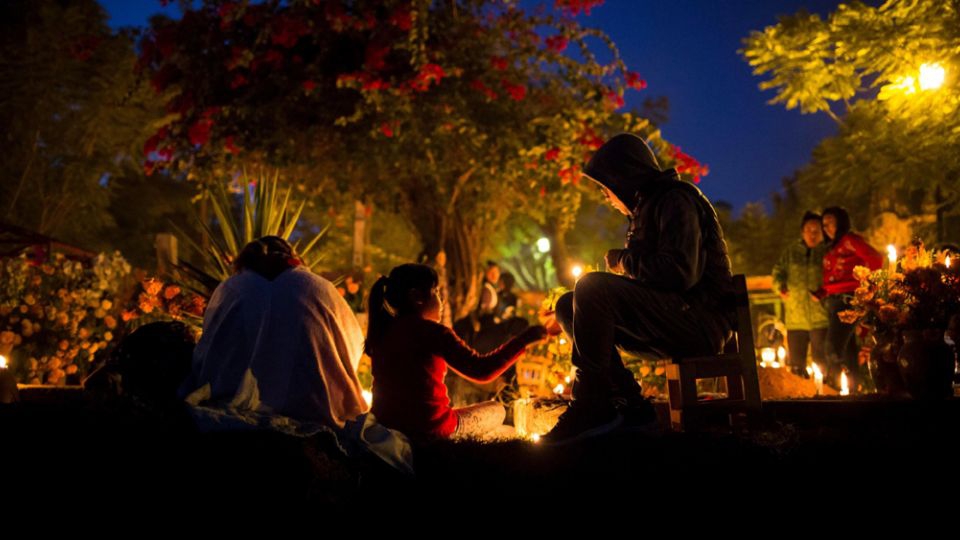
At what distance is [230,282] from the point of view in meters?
3.99

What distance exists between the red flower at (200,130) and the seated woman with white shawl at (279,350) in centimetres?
453

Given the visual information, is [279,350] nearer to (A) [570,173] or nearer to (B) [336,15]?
(B) [336,15]

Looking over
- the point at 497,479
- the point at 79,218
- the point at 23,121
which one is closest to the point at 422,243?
the point at 497,479

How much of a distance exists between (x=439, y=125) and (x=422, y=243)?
95.6 inches

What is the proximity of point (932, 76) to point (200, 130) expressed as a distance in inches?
290

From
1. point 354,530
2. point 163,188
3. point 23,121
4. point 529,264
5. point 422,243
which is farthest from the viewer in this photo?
point 529,264

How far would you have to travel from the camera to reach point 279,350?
3.84 meters

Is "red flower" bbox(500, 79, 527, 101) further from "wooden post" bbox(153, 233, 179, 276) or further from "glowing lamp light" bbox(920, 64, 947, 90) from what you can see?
"wooden post" bbox(153, 233, 179, 276)

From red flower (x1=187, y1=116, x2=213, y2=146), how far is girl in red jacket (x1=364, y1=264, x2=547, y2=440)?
4649 mm

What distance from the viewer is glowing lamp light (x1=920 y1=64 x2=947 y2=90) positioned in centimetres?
760

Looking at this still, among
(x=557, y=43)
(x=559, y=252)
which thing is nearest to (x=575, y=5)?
(x=557, y=43)

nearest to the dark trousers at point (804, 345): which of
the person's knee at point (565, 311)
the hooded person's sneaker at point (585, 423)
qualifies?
the person's knee at point (565, 311)

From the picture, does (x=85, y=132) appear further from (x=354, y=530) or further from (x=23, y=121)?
(x=354, y=530)

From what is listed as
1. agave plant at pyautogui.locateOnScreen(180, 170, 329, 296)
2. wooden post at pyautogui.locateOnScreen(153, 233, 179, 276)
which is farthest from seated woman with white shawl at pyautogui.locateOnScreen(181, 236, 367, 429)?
wooden post at pyautogui.locateOnScreen(153, 233, 179, 276)
